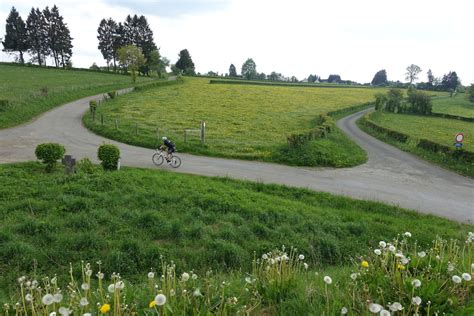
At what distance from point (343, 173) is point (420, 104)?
184ft

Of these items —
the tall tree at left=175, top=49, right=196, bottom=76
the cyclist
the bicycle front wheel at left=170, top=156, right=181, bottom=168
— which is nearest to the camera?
the cyclist

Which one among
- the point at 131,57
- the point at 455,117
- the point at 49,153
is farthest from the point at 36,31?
the point at 455,117

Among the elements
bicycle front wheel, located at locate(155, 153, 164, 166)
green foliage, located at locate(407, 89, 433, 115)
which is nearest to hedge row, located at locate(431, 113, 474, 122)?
green foliage, located at locate(407, 89, 433, 115)

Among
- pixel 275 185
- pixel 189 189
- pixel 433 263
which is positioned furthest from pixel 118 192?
pixel 433 263

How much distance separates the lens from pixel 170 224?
384 inches

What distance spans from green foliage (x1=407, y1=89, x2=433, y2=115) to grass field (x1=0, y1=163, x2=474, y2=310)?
200 feet

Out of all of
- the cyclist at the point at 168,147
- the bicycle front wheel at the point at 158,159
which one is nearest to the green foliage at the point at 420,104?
the bicycle front wheel at the point at 158,159

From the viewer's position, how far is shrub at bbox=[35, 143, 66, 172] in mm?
13859

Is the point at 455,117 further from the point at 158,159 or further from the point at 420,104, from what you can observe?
the point at 158,159

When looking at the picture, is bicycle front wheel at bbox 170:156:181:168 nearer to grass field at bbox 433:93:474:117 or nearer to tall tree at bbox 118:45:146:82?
tall tree at bbox 118:45:146:82

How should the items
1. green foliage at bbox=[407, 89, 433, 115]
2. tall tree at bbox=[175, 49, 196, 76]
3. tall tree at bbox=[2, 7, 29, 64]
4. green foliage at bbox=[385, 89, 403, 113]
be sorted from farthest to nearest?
tall tree at bbox=[175, 49, 196, 76], tall tree at bbox=[2, 7, 29, 64], green foliage at bbox=[385, 89, 403, 113], green foliage at bbox=[407, 89, 433, 115]

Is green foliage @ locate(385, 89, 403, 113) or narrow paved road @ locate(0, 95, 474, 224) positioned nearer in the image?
narrow paved road @ locate(0, 95, 474, 224)

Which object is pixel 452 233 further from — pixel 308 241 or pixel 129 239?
pixel 129 239

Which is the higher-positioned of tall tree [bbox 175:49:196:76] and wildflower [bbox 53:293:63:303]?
tall tree [bbox 175:49:196:76]
